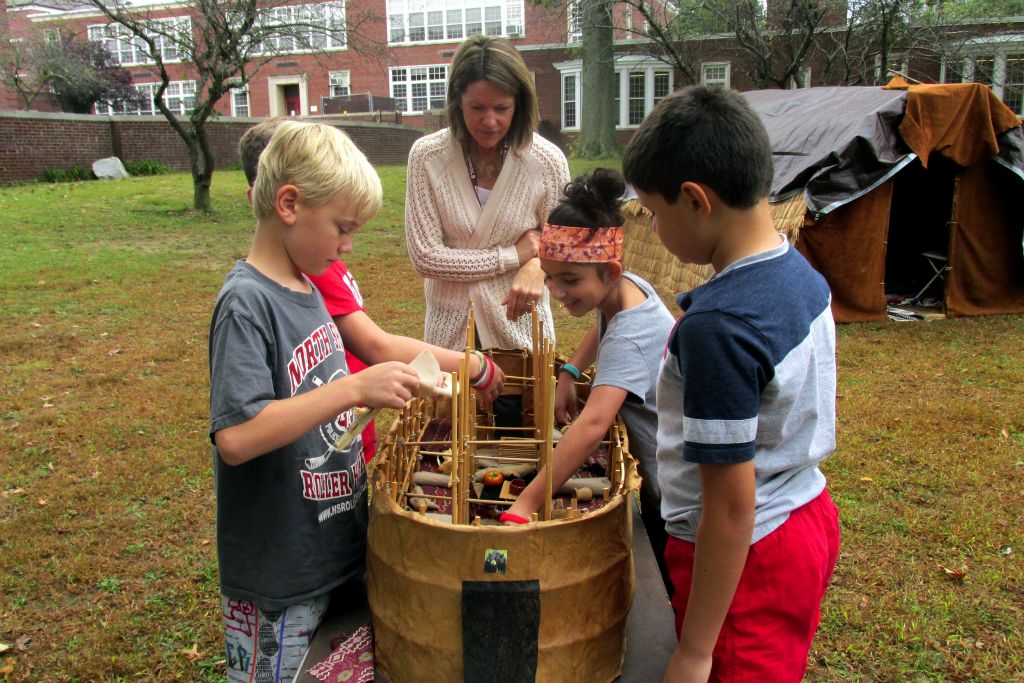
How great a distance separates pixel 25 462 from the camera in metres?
5.25

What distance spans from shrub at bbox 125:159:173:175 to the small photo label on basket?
24.6 meters

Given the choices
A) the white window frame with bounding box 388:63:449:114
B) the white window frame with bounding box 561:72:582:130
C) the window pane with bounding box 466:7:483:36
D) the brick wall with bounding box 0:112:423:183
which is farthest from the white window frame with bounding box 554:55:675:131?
the brick wall with bounding box 0:112:423:183

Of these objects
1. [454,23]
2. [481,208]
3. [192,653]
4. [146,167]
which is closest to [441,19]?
[454,23]

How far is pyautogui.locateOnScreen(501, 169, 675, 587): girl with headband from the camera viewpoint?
7.23 feet

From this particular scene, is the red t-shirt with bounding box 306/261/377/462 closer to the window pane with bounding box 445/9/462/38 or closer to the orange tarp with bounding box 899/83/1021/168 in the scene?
the orange tarp with bounding box 899/83/1021/168

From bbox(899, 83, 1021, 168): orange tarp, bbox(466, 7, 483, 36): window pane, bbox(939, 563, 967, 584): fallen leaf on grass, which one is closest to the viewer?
bbox(939, 563, 967, 584): fallen leaf on grass

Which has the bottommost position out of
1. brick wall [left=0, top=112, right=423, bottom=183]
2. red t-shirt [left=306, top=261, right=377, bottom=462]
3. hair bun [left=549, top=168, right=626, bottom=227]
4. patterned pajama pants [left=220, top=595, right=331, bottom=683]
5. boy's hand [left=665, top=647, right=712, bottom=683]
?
patterned pajama pants [left=220, top=595, right=331, bottom=683]

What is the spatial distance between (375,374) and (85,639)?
8.79 feet

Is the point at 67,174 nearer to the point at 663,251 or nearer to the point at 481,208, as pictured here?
the point at 663,251

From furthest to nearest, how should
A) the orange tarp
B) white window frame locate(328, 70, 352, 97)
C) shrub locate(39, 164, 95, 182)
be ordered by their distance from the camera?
1. white window frame locate(328, 70, 352, 97)
2. shrub locate(39, 164, 95, 182)
3. the orange tarp

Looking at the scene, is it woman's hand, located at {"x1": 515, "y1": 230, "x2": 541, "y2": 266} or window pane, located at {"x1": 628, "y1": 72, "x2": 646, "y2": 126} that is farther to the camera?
window pane, located at {"x1": 628, "y1": 72, "x2": 646, "y2": 126}

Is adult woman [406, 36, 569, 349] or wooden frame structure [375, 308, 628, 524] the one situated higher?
adult woman [406, 36, 569, 349]

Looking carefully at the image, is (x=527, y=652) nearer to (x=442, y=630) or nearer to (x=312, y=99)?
(x=442, y=630)

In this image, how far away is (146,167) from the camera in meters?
23.2
